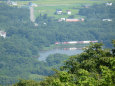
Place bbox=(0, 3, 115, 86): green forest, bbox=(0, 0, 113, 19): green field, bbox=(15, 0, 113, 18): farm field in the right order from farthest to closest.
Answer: bbox=(0, 0, 113, 19): green field, bbox=(15, 0, 113, 18): farm field, bbox=(0, 3, 115, 86): green forest

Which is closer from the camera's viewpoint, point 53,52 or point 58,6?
point 53,52

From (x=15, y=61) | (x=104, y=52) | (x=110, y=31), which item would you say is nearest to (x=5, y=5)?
(x=110, y=31)

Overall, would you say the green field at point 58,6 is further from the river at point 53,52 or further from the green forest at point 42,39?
the river at point 53,52

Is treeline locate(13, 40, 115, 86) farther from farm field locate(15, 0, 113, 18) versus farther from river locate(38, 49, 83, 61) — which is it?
farm field locate(15, 0, 113, 18)

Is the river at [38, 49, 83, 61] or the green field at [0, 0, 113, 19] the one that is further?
the green field at [0, 0, 113, 19]

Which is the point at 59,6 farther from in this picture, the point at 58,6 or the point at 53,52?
the point at 53,52

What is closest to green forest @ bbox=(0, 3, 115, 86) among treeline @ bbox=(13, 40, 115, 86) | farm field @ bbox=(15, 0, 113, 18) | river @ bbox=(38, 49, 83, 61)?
treeline @ bbox=(13, 40, 115, 86)

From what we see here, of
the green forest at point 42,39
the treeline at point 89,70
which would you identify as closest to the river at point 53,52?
the green forest at point 42,39

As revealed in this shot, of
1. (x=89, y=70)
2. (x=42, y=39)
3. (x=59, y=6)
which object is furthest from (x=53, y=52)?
(x=89, y=70)

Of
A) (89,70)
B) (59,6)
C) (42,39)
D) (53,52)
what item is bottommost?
(42,39)
